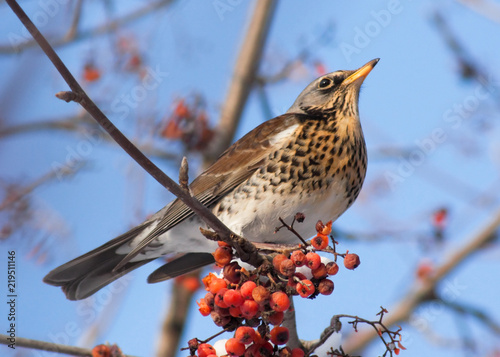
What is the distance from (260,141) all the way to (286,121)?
0.67ft

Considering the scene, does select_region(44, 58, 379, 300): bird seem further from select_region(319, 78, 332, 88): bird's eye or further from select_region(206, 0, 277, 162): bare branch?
select_region(206, 0, 277, 162): bare branch

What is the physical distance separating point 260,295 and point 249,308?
0.07m

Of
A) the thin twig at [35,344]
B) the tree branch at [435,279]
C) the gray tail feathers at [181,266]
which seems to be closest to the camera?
the thin twig at [35,344]

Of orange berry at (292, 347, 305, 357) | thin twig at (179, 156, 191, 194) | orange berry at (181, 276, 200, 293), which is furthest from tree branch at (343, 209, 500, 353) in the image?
thin twig at (179, 156, 191, 194)

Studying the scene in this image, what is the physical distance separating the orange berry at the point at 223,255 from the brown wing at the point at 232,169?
3.33ft

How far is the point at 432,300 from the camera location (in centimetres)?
454

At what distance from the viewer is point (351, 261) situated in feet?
6.27

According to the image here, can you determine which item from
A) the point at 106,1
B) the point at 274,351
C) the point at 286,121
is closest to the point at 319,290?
the point at 274,351

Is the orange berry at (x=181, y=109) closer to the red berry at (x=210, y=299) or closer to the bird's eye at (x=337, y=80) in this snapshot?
the bird's eye at (x=337, y=80)

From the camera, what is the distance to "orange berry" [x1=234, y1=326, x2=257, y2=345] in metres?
1.91

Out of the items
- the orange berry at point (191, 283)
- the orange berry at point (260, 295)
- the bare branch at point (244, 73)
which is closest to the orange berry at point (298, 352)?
the orange berry at point (260, 295)

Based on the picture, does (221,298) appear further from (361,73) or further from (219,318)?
(361,73)

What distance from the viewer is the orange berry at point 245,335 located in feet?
6.26

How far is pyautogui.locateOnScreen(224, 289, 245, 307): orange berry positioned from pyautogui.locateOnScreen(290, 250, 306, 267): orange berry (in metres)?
0.22
